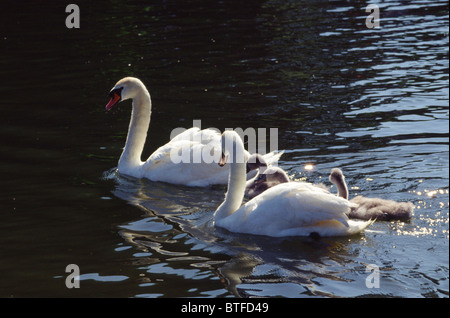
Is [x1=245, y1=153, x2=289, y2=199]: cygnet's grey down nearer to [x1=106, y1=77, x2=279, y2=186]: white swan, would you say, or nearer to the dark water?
[x1=106, y1=77, x2=279, y2=186]: white swan

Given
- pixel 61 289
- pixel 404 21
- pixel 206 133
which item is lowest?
pixel 61 289

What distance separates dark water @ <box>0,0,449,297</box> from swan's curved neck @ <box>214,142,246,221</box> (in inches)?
12.1

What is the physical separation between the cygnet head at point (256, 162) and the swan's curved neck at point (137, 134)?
1.93 m

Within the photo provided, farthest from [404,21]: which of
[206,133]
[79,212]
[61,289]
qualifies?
[61,289]

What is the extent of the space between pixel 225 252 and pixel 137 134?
3889 millimetres

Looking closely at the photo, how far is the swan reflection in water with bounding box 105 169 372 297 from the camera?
24.0 feet

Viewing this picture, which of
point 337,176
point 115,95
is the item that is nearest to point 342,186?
point 337,176

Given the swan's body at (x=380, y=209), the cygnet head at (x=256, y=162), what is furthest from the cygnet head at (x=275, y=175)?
the swan's body at (x=380, y=209)

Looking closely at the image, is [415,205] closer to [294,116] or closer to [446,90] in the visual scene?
[294,116]

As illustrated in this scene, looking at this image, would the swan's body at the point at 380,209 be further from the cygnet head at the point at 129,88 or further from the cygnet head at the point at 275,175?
the cygnet head at the point at 129,88

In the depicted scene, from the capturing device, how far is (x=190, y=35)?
20.1m

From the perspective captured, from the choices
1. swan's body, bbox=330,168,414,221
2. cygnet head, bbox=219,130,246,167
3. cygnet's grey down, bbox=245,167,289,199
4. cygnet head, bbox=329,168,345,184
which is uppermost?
cygnet head, bbox=219,130,246,167

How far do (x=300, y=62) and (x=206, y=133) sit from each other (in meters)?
6.85

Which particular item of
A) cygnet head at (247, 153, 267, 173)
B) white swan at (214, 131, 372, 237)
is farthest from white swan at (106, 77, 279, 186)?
white swan at (214, 131, 372, 237)
